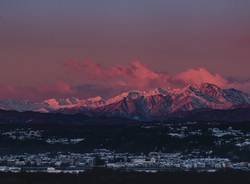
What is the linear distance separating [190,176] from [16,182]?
102 feet

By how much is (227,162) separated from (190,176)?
2272 inches

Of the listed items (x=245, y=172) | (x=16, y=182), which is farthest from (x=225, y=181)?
(x=16, y=182)

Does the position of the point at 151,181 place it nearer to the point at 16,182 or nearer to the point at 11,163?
the point at 16,182

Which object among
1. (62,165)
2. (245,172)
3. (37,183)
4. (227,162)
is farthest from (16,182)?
(227,162)

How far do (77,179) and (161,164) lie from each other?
194ft

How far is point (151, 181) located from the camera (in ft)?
417

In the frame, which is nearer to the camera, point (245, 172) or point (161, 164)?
point (245, 172)

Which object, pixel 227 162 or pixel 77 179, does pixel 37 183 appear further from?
pixel 227 162

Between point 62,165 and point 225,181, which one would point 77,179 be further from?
point 62,165

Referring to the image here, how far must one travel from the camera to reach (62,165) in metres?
188

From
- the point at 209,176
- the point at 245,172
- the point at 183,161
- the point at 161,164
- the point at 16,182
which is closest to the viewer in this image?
the point at 16,182

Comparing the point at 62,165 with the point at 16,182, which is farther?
the point at 62,165

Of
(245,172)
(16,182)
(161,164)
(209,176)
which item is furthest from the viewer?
(161,164)

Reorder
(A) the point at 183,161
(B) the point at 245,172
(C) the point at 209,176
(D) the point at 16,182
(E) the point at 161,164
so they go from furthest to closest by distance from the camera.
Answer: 1. (A) the point at 183,161
2. (E) the point at 161,164
3. (B) the point at 245,172
4. (C) the point at 209,176
5. (D) the point at 16,182
